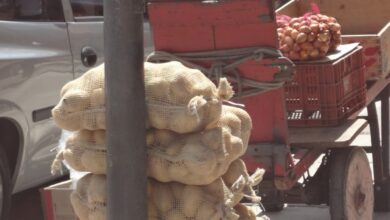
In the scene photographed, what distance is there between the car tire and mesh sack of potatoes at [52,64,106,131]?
9.59ft

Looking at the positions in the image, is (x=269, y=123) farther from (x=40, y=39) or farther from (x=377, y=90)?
(x=40, y=39)

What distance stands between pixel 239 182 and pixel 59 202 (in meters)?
1.59

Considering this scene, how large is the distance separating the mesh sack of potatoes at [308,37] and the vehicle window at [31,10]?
5.97 ft

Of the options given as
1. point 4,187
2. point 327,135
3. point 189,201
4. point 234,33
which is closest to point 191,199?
point 189,201

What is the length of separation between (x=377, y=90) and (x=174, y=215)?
3.24m

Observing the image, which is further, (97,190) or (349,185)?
(349,185)

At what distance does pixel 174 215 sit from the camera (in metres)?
2.61

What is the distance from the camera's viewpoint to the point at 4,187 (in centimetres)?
541

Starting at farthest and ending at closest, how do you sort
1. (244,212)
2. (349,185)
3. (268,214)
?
(268,214) < (349,185) < (244,212)

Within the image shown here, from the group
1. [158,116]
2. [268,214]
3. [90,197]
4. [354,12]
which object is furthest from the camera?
[354,12]

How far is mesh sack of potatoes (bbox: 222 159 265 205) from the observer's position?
8.79ft

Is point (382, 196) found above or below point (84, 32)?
below

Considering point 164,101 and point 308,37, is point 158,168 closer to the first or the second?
point 164,101

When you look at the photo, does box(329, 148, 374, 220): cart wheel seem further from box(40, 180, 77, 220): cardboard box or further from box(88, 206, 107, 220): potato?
box(88, 206, 107, 220): potato
